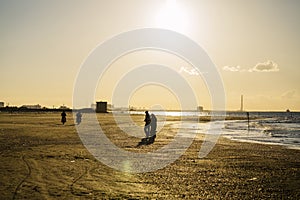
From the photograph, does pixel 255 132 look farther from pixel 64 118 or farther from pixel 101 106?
pixel 101 106

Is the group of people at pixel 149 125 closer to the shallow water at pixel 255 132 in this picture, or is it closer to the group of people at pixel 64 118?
the shallow water at pixel 255 132

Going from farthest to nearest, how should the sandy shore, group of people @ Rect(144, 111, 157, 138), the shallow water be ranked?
group of people @ Rect(144, 111, 157, 138), the shallow water, the sandy shore

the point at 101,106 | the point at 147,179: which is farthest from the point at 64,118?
the point at 101,106

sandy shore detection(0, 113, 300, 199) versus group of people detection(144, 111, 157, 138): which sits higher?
group of people detection(144, 111, 157, 138)

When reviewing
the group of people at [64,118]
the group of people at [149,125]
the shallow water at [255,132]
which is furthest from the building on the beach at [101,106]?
the group of people at [149,125]

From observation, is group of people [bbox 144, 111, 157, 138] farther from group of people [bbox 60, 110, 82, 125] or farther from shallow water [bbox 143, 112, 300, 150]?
group of people [bbox 60, 110, 82, 125]

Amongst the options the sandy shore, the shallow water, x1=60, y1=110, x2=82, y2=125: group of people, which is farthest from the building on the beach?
the sandy shore

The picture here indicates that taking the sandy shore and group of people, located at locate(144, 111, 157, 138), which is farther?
group of people, located at locate(144, 111, 157, 138)

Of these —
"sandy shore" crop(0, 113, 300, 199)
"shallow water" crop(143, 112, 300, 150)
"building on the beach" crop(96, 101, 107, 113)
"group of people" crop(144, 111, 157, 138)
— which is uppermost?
"building on the beach" crop(96, 101, 107, 113)

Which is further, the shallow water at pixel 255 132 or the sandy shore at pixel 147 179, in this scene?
the shallow water at pixel 255 132

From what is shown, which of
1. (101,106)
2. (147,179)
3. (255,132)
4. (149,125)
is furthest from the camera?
(101,106)

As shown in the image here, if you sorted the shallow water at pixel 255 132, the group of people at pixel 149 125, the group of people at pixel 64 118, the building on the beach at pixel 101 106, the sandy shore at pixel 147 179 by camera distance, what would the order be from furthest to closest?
the building on the beach at pixel 101 106
the group of people at pixel 64 118
the group of people at pixel 149 125
the shallow water at pixel 255 132
the sandy shore at pixel 147 179

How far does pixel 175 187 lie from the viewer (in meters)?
10.5

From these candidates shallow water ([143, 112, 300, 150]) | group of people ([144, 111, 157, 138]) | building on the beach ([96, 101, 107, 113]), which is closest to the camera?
shallow water ([143, 112, 300, 150])
